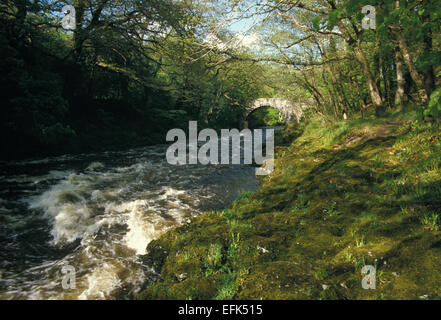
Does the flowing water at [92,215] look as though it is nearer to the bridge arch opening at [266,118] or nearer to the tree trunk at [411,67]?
the tree trunk at [411,67]

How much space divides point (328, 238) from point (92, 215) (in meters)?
5.43

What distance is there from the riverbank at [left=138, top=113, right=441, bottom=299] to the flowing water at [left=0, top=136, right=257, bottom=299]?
70 cm

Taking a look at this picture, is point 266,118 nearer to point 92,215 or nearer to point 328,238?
point 92,215

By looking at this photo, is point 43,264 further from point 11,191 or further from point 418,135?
point 418,135

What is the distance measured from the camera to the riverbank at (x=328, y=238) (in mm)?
2387

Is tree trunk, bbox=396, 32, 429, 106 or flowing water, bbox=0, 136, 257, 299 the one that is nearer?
flowing water, bbox=0, 136, 257, 299

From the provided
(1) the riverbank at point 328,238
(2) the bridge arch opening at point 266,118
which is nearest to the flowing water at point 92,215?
(1) the riverbank at point 328,238

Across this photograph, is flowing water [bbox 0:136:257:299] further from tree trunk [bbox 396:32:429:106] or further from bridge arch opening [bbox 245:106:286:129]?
bridge arch opening [bbox 245:106:286:129]


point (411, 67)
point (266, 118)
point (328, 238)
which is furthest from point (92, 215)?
point (266, 118)

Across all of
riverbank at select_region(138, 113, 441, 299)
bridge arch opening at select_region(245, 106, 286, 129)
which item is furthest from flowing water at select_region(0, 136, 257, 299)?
bridge arch opening at select_region(245, 106, 286, 129)

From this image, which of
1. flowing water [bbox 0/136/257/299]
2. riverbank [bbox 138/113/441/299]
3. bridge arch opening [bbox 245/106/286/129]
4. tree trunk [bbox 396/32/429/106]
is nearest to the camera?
riverbank [bbox 138/113/441/299]

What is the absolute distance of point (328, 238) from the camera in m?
3.38

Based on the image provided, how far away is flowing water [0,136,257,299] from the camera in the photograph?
3.59 meters

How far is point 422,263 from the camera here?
240 cm
